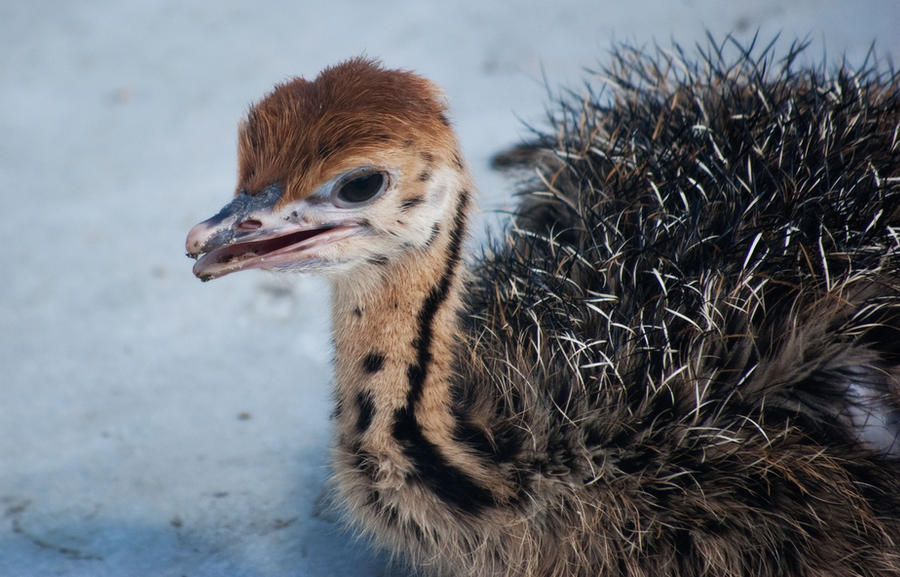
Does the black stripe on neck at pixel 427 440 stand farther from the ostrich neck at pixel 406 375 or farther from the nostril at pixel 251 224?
the nostril at pixel 251 224

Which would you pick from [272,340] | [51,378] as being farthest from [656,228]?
[51,378]

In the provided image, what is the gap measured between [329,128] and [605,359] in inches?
27.5

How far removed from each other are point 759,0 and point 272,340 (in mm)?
2553

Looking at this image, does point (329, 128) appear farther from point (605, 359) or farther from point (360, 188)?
point (605, 359)

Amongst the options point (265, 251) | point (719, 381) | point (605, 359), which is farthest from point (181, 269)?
Answer: point (719, 381)

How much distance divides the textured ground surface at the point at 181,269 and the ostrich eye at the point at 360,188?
0.42 m

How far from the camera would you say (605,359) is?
6.39ft

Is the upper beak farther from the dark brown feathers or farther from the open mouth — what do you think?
the dark brown feathers

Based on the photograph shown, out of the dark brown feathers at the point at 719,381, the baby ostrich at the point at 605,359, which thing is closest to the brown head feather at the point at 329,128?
the baby ostrich at the point at 605,359

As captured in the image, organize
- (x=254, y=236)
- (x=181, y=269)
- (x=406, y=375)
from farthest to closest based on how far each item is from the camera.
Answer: (x=181, y=269), (x=406, y=375), (x=254, y=236)

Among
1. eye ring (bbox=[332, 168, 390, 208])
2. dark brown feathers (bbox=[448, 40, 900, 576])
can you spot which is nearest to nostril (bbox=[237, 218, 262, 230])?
eye ring (bbox=[332, 168, 390, 208])

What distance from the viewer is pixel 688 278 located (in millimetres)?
1990

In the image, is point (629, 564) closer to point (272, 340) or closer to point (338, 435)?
point (338, 435)

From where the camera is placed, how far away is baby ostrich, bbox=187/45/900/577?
188cm
